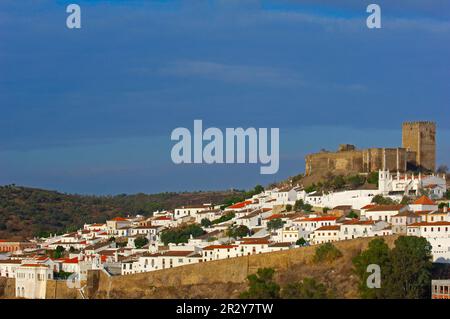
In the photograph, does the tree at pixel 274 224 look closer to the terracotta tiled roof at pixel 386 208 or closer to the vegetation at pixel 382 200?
the vegetation at pixel 382 200

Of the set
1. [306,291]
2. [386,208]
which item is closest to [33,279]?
[386,208]

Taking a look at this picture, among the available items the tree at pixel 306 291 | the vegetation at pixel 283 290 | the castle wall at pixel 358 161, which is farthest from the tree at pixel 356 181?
the tree at pixel 306 291

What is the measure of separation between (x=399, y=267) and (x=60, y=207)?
192 feet

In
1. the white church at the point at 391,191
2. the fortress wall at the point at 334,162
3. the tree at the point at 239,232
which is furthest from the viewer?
the fortress wall at the point at 334,162

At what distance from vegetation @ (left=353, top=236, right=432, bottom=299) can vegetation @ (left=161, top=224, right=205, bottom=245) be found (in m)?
15.9

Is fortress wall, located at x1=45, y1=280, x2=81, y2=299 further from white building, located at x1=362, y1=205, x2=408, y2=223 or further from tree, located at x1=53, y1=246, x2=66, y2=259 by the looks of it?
white building, located at x1=362, y1=205, x2=408, y2=223

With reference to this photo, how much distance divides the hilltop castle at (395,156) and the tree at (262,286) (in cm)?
2081

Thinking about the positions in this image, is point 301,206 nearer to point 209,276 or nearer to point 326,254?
point 209,276

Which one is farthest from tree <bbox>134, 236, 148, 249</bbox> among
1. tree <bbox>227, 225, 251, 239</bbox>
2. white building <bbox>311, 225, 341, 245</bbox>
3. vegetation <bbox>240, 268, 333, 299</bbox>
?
vegetation <bbox>240, 268, 333, 299</bbox>

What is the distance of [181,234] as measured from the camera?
68.8 metres

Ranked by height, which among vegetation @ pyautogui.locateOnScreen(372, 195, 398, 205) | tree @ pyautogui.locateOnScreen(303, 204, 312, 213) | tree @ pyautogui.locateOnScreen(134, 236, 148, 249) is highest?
vegetation @ pyautogui.locateOnScreen(372, 195, 398, 205)

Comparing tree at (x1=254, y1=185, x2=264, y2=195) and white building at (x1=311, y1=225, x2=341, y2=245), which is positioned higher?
tree at (x1=254, y1=185, x2=264, y2=195)

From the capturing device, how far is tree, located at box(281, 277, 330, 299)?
4812 centimetres

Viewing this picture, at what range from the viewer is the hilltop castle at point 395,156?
7300cm
